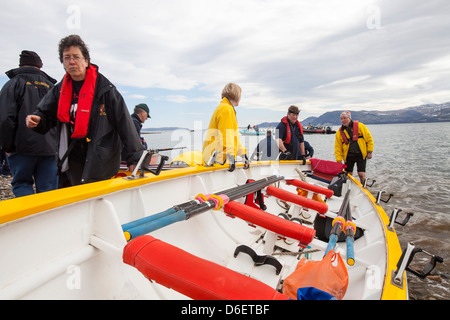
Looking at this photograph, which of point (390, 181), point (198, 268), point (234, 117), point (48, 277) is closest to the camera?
point (198, 268)

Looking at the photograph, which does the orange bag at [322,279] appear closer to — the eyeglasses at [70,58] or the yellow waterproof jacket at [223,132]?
the yellow waterproof jacket at [223,132]

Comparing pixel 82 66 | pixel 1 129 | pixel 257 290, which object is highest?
pixel 82 66

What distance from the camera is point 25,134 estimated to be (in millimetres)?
2834

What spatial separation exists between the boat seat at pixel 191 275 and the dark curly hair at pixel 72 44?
1.94 metres

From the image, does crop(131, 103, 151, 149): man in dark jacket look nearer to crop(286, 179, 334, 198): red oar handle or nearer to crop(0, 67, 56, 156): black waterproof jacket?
crop(0, 67, 56, 156): black waterproof jacket

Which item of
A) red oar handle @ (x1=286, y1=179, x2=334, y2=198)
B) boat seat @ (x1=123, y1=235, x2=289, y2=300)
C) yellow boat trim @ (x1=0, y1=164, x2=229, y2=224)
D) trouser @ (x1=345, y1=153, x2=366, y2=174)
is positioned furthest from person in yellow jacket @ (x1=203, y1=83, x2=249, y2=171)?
trouser @ (x1=345, y1=153, x2=366, y2=174)

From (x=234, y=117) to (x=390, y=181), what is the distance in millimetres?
10950

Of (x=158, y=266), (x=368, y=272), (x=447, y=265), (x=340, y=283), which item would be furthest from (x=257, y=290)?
(x=447, y=265)

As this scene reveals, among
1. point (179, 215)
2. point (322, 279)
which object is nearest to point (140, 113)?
point (179, 215)

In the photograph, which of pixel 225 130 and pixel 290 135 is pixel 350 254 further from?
pixel 290 135

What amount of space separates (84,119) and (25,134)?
129 cm

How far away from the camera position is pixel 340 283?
4.30ft
